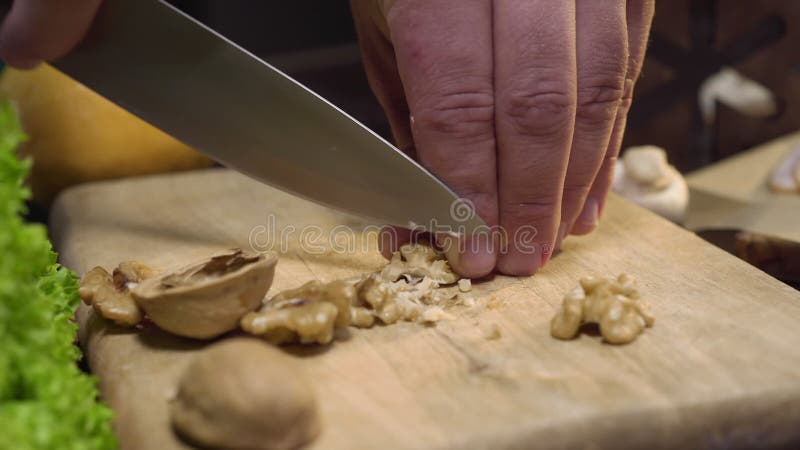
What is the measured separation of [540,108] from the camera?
1.10 meters

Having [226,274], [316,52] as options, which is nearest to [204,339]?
[226,274]

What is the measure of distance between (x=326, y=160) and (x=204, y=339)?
0.32 metres

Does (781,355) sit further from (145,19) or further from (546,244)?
(145,19)

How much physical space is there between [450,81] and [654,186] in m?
0.67

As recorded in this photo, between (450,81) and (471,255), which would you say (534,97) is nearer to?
(450,81)

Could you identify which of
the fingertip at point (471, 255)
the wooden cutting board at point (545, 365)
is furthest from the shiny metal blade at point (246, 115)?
the wooden cutting board at point (545, 365)

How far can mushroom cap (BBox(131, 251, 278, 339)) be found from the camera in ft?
3.23

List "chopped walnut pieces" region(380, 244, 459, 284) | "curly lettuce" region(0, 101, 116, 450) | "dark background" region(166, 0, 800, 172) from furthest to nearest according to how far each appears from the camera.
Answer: "dark background" region(166, 0, 800, 172)
"chopped walnut pieces" region(380, 244, 459, 284)
"curly lettuce" region(0, 101, 116, 450)

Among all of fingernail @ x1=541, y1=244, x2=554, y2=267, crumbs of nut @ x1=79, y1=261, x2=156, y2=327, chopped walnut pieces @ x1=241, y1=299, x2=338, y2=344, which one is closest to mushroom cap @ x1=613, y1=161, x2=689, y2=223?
fingernail @ x1=541, y1=244, x2=554, y2=267

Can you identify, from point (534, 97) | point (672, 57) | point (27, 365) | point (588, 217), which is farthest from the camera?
point (672, 57)

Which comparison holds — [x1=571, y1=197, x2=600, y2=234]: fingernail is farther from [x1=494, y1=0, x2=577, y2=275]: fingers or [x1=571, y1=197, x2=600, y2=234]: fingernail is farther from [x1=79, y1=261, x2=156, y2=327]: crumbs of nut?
[x1=79, y1=261, x2=156, y2=327]: crumbs of nut

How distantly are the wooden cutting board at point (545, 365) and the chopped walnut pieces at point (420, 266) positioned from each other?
Answer: 0.18 ft

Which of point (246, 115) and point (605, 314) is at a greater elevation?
point (246, 115)

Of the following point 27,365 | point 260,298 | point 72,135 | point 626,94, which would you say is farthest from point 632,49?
point 72,135
